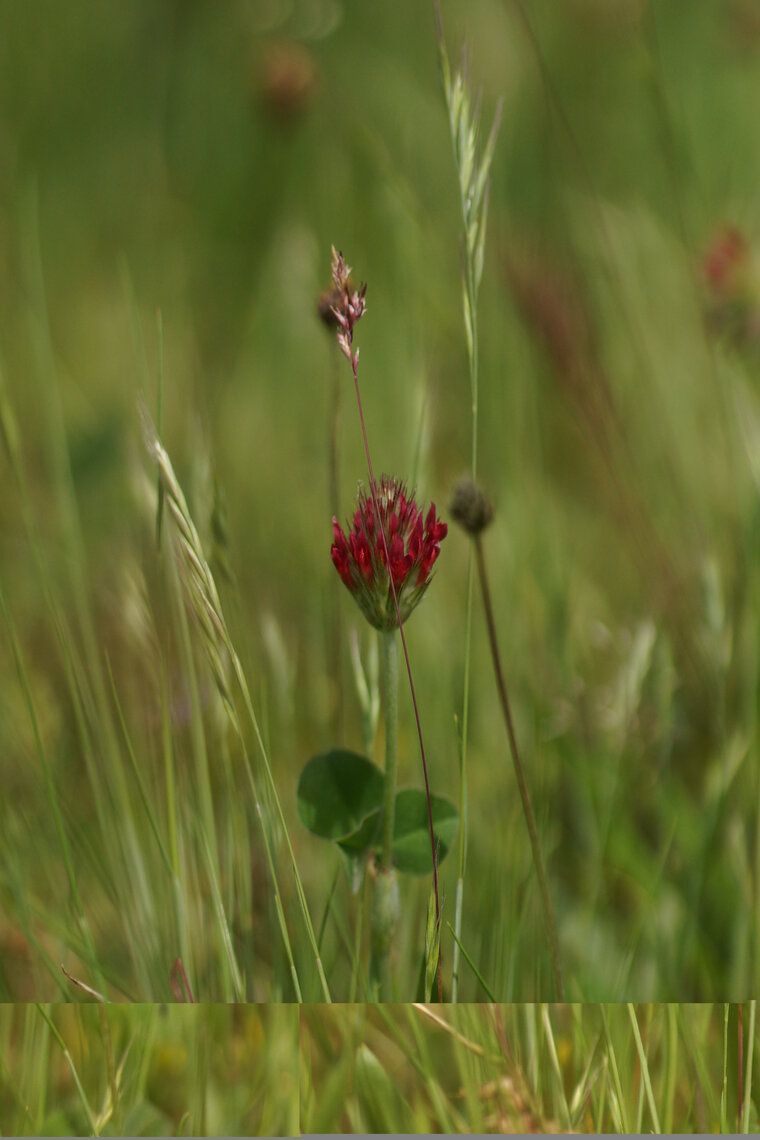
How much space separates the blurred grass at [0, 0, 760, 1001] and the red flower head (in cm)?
11

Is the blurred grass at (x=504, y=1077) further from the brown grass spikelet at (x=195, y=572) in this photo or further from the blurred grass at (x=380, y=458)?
the brown grass spikelet at (x=195, y=572)

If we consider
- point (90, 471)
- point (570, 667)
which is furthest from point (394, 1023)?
point (90, 471)

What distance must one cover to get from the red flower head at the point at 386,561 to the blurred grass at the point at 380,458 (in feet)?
0.36

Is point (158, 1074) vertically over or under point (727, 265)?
under

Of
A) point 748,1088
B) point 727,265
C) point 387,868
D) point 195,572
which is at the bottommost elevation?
point 748,1088

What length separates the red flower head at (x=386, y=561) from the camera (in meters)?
0.31

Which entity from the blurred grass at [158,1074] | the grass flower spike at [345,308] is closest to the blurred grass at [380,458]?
the blurred grass at [158,1074]

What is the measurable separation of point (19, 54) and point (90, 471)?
14.8 inches

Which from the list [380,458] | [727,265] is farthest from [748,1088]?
[727,265]

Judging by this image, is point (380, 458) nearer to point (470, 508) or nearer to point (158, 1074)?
point (470, 508)

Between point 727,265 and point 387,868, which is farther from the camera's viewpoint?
point 727,265

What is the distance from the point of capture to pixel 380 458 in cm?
64

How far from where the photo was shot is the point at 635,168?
2.73 ft

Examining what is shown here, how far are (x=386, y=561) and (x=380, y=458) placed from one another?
1.12ft
